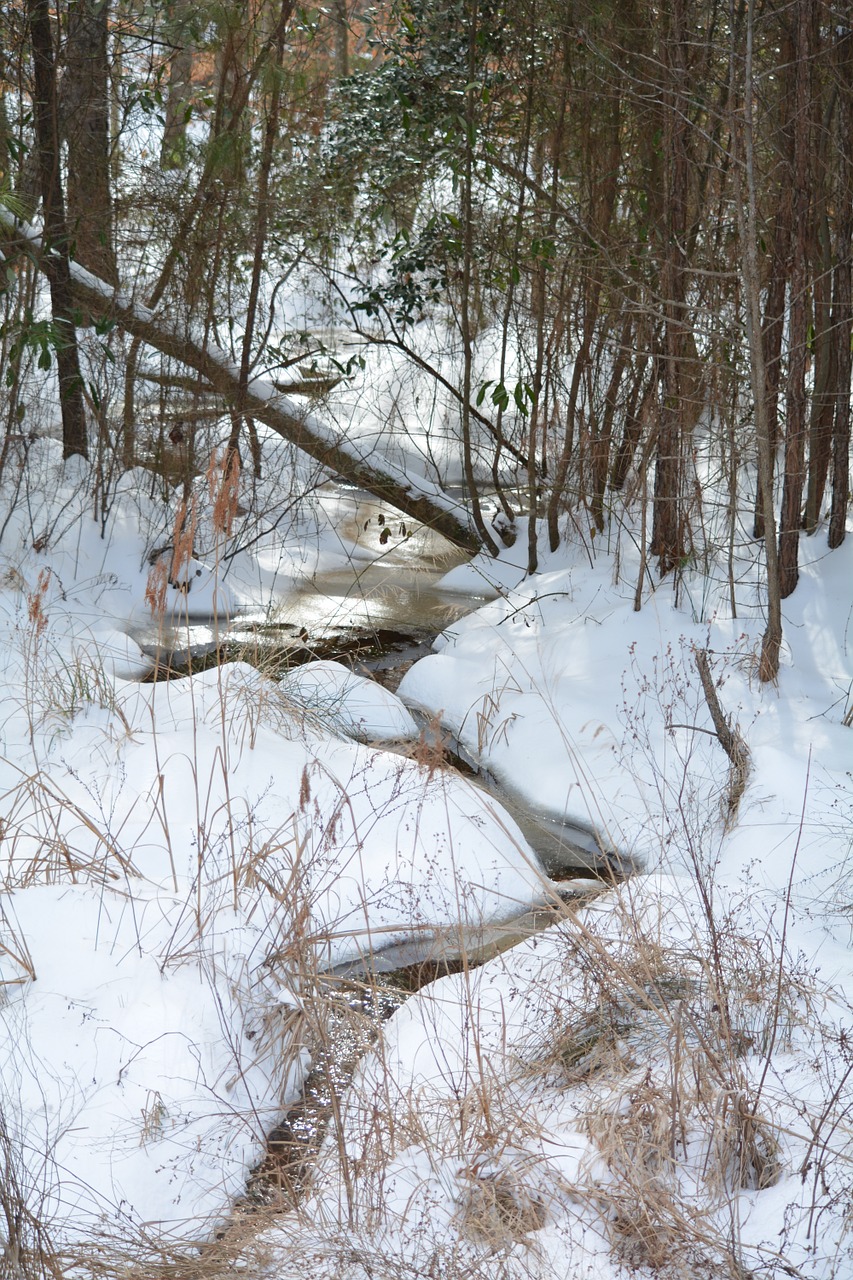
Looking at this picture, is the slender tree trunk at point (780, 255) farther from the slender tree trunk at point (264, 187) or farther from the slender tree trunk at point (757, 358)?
the slender tree trunk at point (264, 187)

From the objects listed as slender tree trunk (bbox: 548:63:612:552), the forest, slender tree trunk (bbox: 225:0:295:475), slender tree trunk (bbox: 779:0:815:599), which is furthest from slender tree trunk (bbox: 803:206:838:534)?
slender tree trunk (bbox: 225:0:295:475)

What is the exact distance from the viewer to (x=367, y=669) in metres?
5.04

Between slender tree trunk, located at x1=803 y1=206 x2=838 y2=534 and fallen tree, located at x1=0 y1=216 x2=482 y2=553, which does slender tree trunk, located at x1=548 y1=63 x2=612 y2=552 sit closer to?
fallen tree, located at x1=0 y1=216 x2=482 y2=553

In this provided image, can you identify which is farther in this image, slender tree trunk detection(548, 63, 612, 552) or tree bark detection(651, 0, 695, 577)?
slender tree trunk detection(548, 63, 612, 552)

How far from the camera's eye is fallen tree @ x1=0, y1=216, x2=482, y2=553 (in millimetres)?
5645

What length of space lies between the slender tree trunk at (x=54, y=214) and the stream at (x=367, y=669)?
4.43 ft

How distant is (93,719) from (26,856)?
848 millimetres

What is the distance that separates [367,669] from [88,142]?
10.6ft

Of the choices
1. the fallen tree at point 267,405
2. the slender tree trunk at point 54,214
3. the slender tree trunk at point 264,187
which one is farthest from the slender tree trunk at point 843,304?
the slender tree trunk at point 54,214

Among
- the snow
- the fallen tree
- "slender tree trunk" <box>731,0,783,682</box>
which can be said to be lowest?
the snow

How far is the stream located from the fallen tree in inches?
10.4

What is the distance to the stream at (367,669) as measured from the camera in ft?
8.05

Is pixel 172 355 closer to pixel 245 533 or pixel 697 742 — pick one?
pixel 245 533

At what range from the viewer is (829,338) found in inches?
182
